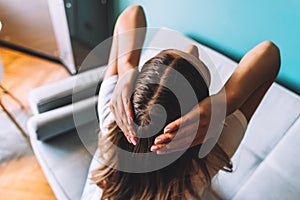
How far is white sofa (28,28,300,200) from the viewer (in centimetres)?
107

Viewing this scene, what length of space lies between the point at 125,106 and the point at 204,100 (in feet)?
0.58

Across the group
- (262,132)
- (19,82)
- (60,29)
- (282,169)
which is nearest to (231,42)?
(262,132)

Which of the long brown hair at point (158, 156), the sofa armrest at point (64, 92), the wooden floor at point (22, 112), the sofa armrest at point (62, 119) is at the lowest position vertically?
the wooden floor at point (22, 112)

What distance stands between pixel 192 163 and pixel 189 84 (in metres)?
0.20

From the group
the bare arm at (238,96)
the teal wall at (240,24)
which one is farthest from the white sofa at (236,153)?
the bare arm at (238,96)

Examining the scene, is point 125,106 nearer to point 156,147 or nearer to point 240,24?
point 156,147

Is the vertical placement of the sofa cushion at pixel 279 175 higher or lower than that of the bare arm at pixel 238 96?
lower

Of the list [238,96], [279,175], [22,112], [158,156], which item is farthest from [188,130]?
[22,112]

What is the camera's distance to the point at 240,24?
1304mm

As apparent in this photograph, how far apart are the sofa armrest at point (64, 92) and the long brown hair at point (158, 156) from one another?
60 cm

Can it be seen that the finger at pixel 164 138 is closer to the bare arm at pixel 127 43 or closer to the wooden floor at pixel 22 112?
the bare arm at pixel 127 43

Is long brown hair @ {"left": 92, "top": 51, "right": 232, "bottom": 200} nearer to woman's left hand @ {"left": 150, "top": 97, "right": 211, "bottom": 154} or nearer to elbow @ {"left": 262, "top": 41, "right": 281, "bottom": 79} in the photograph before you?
woman's left hand @ {"left": 150, "top": 97, "right": 211, "bottom": 154}

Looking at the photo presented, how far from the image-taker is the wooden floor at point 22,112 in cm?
150

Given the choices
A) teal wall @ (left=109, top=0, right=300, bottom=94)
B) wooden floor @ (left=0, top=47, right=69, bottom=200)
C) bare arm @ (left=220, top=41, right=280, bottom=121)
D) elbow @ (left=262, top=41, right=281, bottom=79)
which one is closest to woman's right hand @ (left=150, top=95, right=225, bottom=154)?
bare arm @ (left=220, top=41, right=280, bottom=121)
